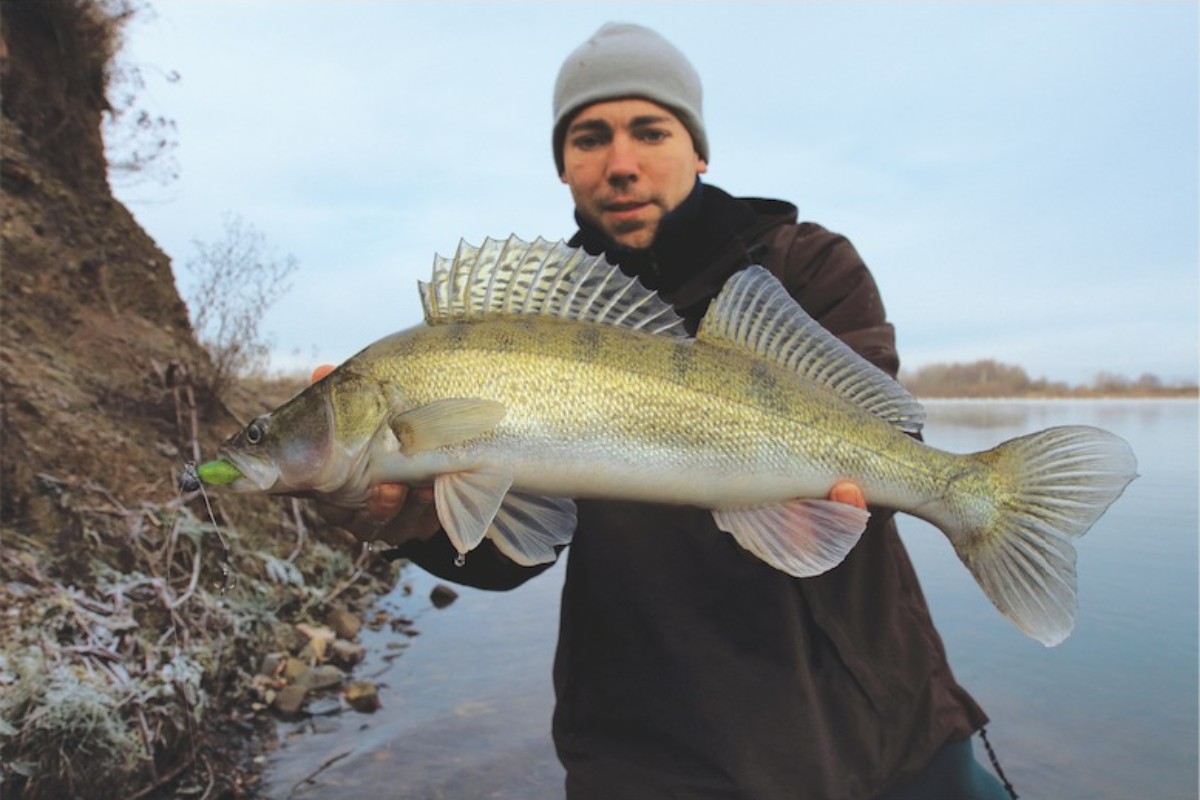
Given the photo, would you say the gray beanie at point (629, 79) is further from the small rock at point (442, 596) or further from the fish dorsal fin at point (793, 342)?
the small rock at point (442, 596)

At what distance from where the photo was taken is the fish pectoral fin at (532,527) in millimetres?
2469

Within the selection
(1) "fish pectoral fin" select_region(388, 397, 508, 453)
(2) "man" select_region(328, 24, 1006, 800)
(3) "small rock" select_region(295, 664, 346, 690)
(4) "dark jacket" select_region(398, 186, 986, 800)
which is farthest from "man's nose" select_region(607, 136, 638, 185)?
(3) "small rock" select_region(295, 664, 346, 690)

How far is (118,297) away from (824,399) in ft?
27.6

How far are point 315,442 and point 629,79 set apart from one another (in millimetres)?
2231

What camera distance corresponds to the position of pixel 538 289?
8.51ft

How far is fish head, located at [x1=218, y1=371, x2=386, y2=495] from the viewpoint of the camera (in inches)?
96.0

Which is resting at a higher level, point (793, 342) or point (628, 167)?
point (628, 167)

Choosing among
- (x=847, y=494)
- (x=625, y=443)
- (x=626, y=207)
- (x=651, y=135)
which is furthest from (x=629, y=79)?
(x=847, y=494)

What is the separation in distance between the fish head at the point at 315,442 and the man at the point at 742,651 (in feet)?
0.54

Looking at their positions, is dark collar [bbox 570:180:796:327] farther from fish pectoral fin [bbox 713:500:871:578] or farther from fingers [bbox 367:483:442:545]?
fingers [bbox 367:483:442:545]

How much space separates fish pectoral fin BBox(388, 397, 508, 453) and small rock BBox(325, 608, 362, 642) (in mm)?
5191

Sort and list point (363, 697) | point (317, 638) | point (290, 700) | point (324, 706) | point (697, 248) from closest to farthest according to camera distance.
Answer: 1. point (697, 248)
2. point (290, 700)
3. point (324, 706)
4. point (363, 697)
5. point (317, 638)

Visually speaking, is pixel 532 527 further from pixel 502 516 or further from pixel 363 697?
pixel 363 697

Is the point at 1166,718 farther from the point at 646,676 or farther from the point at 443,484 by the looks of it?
the point at 443,484
